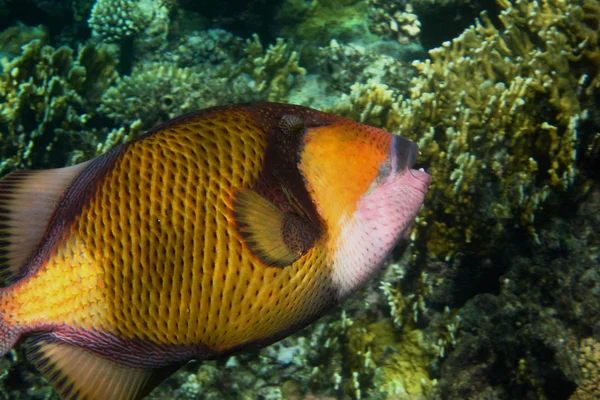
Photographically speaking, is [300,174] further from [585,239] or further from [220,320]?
[585,239]

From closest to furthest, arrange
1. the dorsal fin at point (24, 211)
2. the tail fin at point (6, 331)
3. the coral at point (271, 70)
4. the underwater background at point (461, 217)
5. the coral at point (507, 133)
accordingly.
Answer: the tail fin at point (6, 331) < the dorsal fin at point (24, 211) < the underwater background at point (461, 217) < the coral at point (507, 133) < the coral at point (271, 70)

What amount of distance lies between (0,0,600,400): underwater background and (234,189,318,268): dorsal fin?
1.96 metres

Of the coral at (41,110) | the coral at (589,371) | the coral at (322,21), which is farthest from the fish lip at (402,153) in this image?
the coral at (322,21)

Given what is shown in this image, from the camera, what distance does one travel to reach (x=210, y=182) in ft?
4.47

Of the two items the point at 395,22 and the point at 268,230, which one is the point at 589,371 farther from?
the point at 395,22

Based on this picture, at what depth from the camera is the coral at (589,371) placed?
8.18 feet

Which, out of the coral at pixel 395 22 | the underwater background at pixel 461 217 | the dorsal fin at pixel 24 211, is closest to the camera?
the dorsal fin at pixel 24 211

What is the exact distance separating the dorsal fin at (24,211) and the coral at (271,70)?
3.66 metres

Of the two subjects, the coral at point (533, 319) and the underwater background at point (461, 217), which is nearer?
the coral at point (533, 319)

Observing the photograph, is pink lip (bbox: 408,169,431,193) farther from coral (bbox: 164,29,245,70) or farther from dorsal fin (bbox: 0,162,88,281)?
coral (bbox: 164,29,245,70)

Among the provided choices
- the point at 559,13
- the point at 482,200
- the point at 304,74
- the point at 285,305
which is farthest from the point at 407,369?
the point at 304,74

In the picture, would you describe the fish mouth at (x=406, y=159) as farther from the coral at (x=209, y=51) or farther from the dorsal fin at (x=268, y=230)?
the coral at (x=209, y=51)

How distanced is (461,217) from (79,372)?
8.59 ft

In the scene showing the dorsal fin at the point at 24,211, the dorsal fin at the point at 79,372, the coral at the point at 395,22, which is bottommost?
the dorsal fin at the point at 79,372
